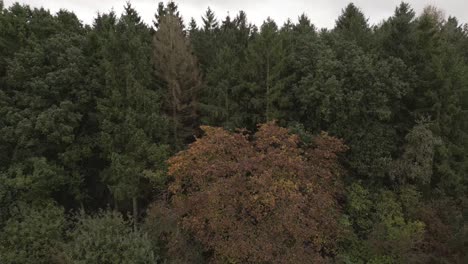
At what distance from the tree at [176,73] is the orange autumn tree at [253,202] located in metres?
6.03

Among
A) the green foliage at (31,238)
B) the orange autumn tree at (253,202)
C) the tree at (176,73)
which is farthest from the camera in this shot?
the tree at (176,73)

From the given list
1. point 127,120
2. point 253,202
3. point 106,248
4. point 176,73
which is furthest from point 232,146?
point 176,73

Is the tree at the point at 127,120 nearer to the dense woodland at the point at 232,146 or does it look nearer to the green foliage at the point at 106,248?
the dense woodland at the point at 232,146

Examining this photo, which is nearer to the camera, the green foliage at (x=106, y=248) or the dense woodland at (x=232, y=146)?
the green foliage at (x=106, y=248)

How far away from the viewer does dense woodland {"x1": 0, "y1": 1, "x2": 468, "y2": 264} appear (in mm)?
17141

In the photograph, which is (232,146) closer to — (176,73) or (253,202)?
(253,202)

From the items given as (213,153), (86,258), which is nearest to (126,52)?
(213,153)

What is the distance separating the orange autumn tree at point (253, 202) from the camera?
53.5ft

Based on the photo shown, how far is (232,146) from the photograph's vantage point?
19000mm

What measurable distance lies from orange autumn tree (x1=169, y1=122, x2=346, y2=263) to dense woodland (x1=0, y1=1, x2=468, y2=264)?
0.09 metres

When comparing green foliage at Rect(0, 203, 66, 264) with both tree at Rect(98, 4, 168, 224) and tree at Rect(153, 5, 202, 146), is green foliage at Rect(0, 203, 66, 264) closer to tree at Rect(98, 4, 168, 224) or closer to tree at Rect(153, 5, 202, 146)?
tree at Rect(98, 4, 168, 224)

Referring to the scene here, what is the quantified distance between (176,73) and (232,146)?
8.42 m

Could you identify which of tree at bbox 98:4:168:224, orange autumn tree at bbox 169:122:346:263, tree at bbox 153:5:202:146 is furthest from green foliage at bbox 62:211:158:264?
tree at bbox 153:5:202:146

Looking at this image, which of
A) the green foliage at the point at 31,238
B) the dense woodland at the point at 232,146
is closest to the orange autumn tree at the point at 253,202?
the dense woodland at the point at 232,146
